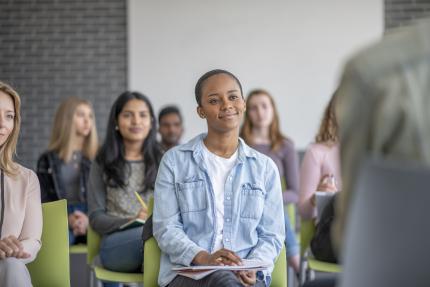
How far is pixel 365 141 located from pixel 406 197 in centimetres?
12

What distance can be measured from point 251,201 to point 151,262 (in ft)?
1.53

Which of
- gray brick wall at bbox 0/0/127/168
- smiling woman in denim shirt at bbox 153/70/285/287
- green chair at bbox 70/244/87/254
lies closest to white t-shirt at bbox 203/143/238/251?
smiling woman in denim shirt at bbox 153/70/285/287

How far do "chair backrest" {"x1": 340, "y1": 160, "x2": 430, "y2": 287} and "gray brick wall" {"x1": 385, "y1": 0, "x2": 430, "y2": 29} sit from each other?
20.5 feet

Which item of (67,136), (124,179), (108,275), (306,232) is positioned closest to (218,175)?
(108,275)

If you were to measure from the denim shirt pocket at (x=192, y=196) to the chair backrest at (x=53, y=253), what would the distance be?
49 centimetres

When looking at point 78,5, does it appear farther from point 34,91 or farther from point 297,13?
point 297,13

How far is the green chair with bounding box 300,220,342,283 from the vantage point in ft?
13.1

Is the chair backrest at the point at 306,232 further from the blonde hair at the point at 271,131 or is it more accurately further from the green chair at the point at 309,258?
the blonde hair at the point at 271,131

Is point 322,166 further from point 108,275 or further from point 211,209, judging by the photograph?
point 211,209

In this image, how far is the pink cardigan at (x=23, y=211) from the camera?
3.05 metres

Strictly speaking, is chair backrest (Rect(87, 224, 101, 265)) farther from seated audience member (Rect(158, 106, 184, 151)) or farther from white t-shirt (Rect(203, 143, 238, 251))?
seated audience member (Rect(158, 106, 184, 151))

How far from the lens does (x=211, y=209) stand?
304cm

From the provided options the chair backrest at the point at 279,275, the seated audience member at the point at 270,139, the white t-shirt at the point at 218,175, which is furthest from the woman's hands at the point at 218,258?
the seated audience member at the point at 270,139

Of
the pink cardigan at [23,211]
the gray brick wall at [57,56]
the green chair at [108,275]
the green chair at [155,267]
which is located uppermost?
the gray brick wall at [57,56]
